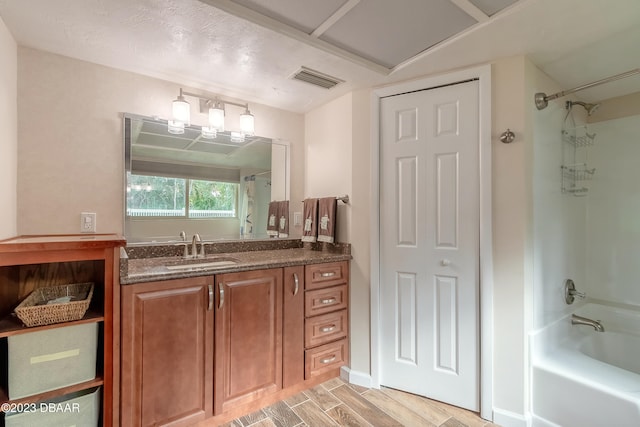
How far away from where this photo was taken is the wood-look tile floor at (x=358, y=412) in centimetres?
176

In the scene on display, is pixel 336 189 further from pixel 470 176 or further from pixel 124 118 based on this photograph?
pixel 124 118

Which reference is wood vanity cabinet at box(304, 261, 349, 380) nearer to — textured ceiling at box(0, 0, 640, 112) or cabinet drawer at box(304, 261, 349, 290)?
cabinet drawer at box(304, 261, 349, 290)

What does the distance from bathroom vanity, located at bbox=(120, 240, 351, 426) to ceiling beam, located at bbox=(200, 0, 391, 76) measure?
1261 mm

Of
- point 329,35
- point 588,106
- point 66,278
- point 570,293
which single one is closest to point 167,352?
point 66,278

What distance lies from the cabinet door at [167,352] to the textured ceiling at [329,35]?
130 cm

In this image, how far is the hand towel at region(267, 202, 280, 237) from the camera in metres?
2.56

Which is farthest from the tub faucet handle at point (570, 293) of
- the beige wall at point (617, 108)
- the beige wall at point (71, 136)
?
the beige wall at point (71, 136)

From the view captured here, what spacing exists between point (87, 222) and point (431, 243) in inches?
85.2

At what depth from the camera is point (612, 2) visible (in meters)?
1.32

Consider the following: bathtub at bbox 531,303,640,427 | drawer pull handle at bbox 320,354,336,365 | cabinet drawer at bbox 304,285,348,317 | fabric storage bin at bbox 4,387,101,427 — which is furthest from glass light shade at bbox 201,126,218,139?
bathtub at bbox 531,303,640,427

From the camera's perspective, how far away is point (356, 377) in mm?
2182

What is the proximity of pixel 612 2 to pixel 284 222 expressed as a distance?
229cm

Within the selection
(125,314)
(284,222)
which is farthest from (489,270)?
(125,314)

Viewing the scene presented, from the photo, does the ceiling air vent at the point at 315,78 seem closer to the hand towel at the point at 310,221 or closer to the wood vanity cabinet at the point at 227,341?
the hand towel at the point at 310,221
